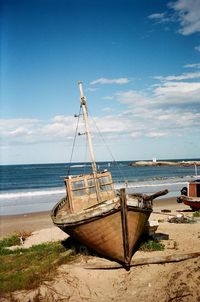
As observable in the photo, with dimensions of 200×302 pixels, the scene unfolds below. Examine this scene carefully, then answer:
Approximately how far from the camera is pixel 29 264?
41.6 ft

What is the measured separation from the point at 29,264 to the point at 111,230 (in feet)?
12.0

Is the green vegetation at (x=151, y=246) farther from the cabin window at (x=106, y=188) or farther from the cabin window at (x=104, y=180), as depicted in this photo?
the cabin window at (x=104, y=180)

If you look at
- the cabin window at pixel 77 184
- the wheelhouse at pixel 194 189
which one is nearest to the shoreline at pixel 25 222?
the wheelhouse at pixel 194 189

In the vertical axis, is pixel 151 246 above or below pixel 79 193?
below

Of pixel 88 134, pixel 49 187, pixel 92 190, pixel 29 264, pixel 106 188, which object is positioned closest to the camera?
pixel 29 264

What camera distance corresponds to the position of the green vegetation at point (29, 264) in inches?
425

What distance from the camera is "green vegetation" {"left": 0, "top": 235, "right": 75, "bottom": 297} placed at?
10.8 m

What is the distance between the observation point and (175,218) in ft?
63.3

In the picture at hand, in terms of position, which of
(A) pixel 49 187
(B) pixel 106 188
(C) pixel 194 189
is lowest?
(A) pixel 49 187

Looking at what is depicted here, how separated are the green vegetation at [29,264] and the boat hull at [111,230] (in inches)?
57.9

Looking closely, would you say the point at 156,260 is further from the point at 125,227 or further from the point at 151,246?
the point at 151,246

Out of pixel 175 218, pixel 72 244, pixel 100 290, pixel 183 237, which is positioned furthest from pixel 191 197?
pixel 100 290

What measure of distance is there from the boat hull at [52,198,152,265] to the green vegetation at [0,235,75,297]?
147 centimetres

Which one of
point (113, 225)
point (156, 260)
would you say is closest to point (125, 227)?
point (113, 225)
